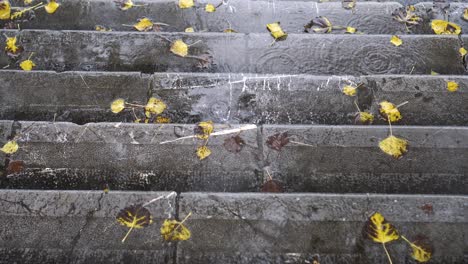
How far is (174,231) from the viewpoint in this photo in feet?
5.98

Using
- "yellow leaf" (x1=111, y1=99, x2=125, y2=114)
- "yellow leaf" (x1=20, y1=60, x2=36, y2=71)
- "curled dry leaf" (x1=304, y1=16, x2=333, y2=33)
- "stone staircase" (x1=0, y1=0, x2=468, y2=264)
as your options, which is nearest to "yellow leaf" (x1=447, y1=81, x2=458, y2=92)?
"stone staircase" (x1=0, y1=0, x2=468, y2=264)

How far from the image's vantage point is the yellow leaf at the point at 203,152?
212cm

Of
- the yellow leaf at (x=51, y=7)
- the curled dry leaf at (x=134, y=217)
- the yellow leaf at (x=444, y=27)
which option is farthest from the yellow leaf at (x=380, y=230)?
the yellow leaf at (x=51, y=7)

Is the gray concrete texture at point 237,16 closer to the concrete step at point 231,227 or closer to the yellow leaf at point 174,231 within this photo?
the concrete step at point 231,227

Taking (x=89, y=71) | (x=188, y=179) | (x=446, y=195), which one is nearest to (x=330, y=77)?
(x=446, y=195)

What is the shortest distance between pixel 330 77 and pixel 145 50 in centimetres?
126

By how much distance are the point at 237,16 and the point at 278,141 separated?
1.49m

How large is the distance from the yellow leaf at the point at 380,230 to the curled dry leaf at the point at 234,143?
750mm

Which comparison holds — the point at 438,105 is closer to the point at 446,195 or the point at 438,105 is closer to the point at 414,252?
the point at 446,195

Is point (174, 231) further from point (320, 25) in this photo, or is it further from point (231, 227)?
point (320, 25)

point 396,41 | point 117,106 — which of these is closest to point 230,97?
point 117,106

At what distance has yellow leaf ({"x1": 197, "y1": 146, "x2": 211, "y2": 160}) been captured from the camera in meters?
2.12

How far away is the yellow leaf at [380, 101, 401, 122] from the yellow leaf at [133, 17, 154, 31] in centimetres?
185

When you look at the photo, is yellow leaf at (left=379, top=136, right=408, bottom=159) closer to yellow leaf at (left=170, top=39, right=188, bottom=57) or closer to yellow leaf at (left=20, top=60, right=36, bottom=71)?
yellow leaf at (left=170, top=39, right=188, bottom=57)
